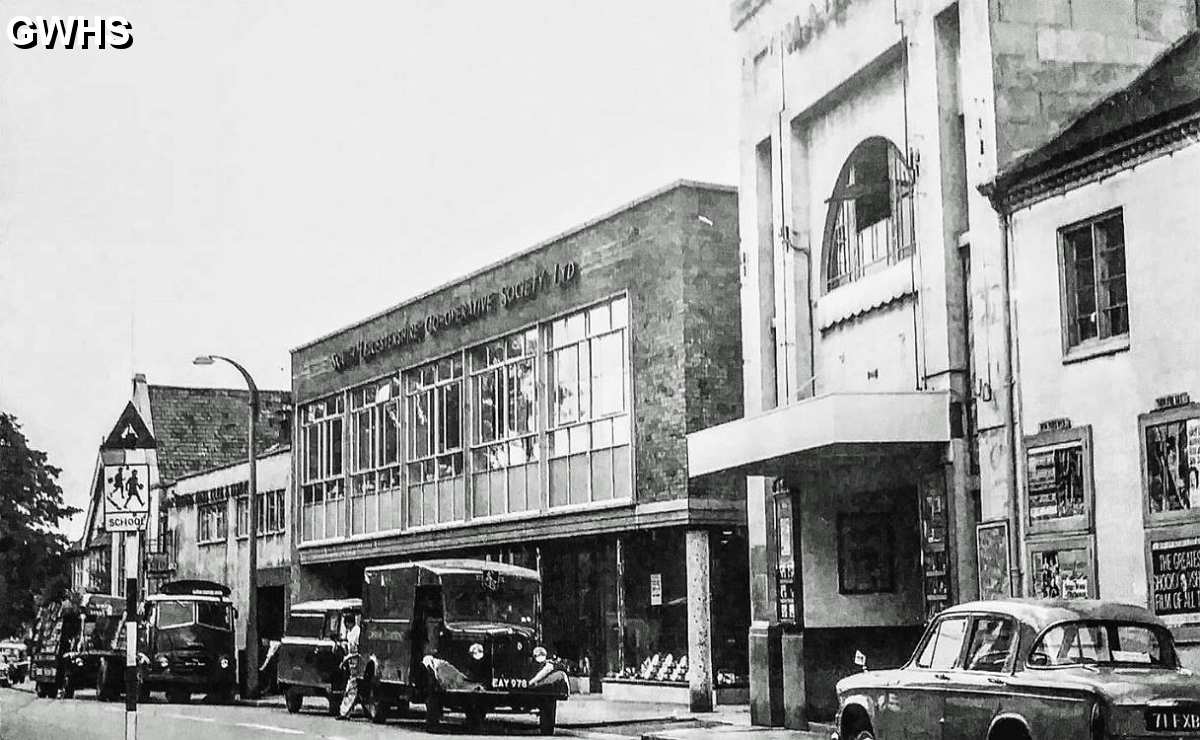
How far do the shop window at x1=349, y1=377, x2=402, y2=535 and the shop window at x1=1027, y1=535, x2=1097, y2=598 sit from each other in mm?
22780

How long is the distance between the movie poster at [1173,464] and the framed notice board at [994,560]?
265 centimetres

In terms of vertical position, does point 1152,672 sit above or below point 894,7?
below

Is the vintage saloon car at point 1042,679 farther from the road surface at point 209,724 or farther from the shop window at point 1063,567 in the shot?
the road surface at point 209,724

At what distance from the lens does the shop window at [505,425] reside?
110 feet

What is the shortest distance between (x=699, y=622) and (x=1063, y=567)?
11.2m

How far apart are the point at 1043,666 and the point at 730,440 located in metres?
10.5

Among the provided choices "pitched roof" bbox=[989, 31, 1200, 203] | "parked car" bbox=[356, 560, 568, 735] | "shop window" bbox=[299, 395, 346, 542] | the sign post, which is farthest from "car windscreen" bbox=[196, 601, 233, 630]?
"pitched roof" bbox=[989, 31, 1200, 203]

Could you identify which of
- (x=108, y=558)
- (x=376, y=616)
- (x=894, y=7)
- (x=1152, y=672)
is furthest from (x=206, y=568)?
(x=1152, y=672)

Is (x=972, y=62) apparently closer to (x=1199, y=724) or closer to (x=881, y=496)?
(x=881, y=496)

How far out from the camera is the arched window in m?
22.2

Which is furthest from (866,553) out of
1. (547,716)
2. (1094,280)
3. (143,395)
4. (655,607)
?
(143,395)

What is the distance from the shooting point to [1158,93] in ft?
58.6

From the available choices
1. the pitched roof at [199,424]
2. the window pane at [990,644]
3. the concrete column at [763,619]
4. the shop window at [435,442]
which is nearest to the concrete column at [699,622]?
the concrete column at [763,619]

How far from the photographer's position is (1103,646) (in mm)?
12602
